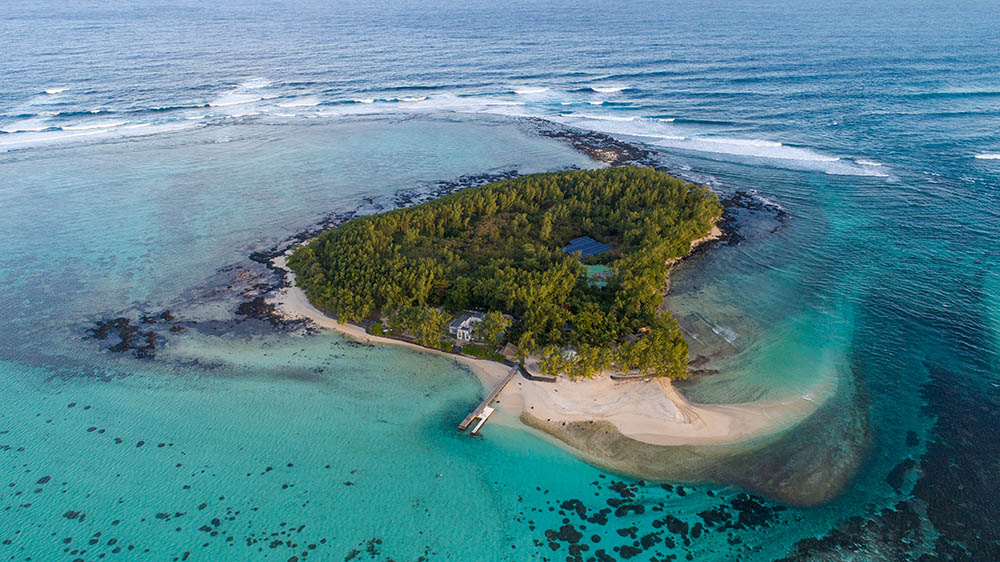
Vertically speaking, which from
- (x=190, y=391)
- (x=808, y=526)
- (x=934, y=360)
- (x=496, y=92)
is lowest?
A: (x=190, y=391)

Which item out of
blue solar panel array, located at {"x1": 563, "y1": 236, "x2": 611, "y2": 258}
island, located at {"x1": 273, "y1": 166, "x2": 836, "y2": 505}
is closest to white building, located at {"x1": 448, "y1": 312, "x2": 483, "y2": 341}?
island, located at {"x1": 273, "y1": 166, "x2": 836, "y2": 505}

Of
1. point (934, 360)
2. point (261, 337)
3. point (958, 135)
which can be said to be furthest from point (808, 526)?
point (958, 135)

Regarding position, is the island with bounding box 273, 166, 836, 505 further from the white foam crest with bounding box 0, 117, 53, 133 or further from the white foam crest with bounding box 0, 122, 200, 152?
the white foam crest with bounding box 0, 117, 53, 133

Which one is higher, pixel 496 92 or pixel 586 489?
pixel 496 92

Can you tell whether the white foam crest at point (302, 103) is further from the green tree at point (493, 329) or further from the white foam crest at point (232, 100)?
the green tree at point (493, 329)

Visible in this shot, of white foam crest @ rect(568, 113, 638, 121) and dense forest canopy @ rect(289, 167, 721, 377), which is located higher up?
white foam crest @ rect(568, 113, 638, 121)

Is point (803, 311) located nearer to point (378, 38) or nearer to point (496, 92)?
point (496, 92)

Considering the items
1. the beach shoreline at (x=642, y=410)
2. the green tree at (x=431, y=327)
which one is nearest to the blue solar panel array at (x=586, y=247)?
the green tree at (x=431, y=327)
